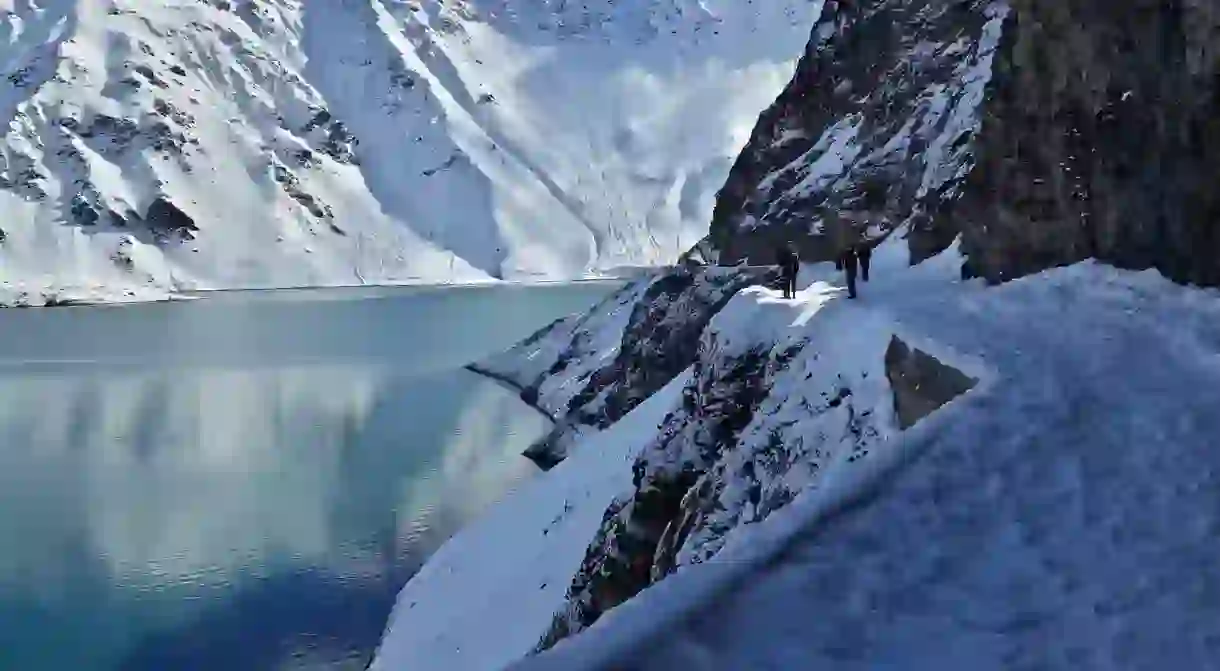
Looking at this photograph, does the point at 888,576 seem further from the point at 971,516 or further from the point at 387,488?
the point at 387,488

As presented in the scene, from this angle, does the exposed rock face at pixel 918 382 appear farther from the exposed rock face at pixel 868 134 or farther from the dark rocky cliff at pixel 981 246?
the exposed rock face at pixel 868 134

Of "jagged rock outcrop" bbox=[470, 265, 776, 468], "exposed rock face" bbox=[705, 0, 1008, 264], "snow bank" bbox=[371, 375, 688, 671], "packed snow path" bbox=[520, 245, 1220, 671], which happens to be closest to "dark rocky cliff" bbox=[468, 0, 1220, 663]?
"exposed rock face" bbox=[705, 0, 1008, 264]

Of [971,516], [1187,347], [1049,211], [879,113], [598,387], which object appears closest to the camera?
[971,516]

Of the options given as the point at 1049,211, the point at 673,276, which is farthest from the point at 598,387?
the point at 1049,211

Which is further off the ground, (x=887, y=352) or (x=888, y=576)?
(x=887, y=352)

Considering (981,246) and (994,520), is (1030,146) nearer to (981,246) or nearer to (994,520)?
(981,246)

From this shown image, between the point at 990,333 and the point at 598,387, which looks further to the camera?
the point at 598,387

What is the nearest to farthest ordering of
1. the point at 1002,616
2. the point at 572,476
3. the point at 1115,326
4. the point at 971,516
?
the point at 1002,616
the point at 971,516
the point at 1115,326
the point at 572,476
